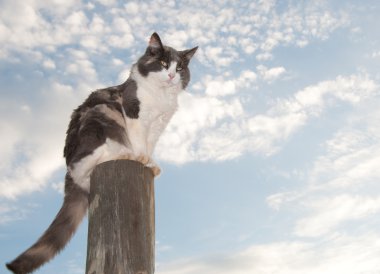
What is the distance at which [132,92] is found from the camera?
5.26 m

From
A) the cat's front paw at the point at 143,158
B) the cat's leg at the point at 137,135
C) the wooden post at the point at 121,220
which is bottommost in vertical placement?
the wooden post at the point at 121,220

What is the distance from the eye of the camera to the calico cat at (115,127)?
381cm

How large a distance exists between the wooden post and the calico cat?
470 mm

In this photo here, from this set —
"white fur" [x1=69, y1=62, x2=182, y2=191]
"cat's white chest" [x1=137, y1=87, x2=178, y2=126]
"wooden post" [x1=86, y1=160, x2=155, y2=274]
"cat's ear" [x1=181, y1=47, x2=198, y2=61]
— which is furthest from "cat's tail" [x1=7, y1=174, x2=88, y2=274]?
"cat's ear" [x1=181, y1=47, x2=198, y2=61]

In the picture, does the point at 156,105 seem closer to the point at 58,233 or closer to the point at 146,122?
the point at 146,122

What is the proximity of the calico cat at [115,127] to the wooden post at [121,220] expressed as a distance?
1.54 ft

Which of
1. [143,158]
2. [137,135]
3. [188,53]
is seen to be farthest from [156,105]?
[188,53]

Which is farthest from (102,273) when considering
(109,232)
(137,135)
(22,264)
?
(137,135)

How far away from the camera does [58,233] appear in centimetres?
379

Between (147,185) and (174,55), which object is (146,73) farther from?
(147,185)

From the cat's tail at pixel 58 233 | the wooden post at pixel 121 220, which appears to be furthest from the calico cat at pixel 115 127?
the wooden post at pixel 121 220

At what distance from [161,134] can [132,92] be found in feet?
2.25

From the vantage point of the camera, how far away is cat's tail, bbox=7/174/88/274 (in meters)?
3.37

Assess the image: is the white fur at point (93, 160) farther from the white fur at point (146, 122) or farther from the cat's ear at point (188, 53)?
the cat's ear at point (188, 53)
